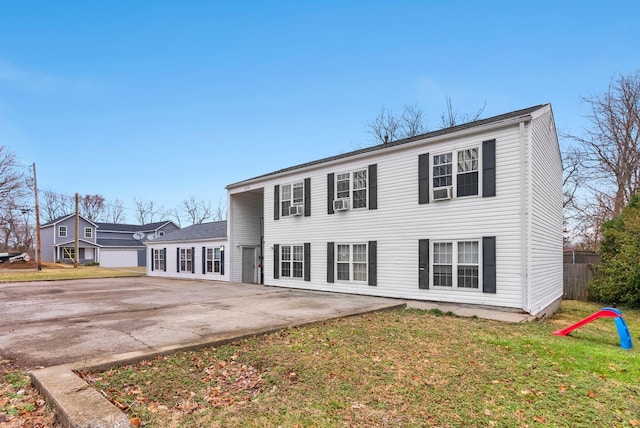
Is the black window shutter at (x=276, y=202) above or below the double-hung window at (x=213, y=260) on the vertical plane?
above

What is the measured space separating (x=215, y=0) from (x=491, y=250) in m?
12.7

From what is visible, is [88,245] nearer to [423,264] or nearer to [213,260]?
[213,260]

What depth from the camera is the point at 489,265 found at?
32.3 feet

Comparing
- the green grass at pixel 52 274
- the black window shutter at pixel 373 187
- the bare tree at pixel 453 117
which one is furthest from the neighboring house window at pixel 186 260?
the bare tree at pixel 453 117

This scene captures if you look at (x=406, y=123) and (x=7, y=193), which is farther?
(x=7, y=193)

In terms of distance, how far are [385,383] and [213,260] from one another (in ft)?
58.8

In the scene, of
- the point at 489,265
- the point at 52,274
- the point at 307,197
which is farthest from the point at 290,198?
the point at 52,274

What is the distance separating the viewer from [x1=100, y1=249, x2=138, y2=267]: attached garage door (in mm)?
42906

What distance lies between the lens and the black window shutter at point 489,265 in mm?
9781

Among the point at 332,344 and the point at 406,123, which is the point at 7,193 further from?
the point at 332,344

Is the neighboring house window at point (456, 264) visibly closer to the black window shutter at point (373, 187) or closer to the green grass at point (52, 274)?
the black window shutter at point (373, 187)

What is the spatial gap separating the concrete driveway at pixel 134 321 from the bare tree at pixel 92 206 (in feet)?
166

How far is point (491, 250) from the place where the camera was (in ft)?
32.3

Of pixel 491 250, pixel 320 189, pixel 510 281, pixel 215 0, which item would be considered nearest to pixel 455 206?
pixel 491 250
